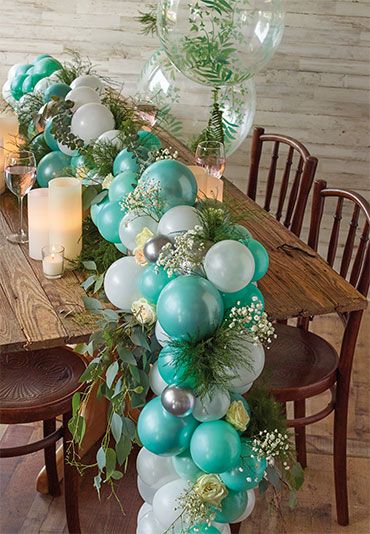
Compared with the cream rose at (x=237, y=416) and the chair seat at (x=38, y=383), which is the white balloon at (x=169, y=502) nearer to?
the cream rose at (x=237, y=416)

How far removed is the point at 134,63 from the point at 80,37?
0.84 ft

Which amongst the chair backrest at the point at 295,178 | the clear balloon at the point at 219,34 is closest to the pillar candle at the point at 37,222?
the clear balloon at the point at 219,34

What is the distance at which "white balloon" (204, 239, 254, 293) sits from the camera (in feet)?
5.41

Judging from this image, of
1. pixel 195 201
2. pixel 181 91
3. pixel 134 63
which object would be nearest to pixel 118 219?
pixel 195 201

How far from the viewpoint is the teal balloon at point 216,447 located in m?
1.64

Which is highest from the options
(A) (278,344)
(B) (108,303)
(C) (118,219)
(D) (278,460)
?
(C) (118,219)

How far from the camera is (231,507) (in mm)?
1716

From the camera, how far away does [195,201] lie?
1.89 m

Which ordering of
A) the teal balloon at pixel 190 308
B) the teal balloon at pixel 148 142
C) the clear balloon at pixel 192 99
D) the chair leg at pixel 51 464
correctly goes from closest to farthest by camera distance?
the teal balloon at pixel 190 308
the teal balloon at pixel 148 142
the chair leg at pixel 51 464
the clear balloon at pixel 192 99

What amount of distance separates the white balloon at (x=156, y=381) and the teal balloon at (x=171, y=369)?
54mm

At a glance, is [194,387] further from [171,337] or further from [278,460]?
[278,460]

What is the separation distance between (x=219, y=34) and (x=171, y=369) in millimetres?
1363

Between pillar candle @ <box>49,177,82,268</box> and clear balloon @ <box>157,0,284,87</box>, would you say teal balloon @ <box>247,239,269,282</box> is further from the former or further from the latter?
clear balloon @ <box>157,0,284,87</box>

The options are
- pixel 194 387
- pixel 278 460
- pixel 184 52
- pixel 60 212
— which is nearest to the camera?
pixel 194 387
